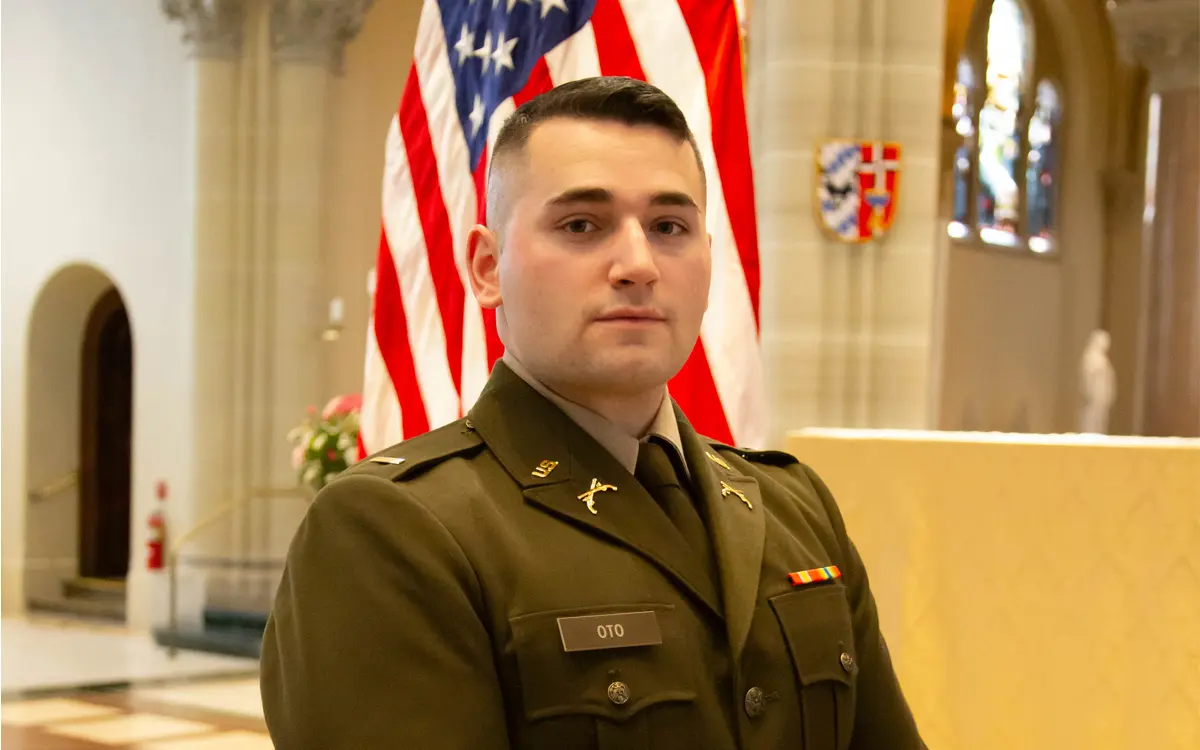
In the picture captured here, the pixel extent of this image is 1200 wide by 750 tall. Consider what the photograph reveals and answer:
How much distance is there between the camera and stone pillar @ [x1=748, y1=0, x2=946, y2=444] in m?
5.66

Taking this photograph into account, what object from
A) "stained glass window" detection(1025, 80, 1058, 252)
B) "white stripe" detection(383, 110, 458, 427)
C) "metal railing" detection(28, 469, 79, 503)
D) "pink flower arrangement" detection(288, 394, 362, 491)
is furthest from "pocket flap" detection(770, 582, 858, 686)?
"stained glass window" detection(1025, 80, 1058, 252)

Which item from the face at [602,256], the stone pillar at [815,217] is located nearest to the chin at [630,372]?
the face at [602,256]

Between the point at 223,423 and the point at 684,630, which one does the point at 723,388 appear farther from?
the point at 223,423

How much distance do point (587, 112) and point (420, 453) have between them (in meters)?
0.40

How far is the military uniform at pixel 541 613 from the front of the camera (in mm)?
1238

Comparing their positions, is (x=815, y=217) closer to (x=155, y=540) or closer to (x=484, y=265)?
(x=484, y=265)

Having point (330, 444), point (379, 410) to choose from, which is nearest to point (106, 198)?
point (330, 444)

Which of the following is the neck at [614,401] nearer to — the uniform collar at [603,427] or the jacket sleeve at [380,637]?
the uniform collar at [603,427]

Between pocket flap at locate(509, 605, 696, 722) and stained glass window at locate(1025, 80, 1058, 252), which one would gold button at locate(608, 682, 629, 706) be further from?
stained glass window at locate(1025, 80, 1058, 252)

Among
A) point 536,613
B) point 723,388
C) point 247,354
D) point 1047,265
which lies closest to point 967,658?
point 723,388

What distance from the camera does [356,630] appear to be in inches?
49.1

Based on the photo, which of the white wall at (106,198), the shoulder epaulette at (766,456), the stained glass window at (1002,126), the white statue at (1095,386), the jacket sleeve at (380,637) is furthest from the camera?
the stained glass window at (1002,126)

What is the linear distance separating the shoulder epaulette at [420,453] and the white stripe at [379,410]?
5.40 ft

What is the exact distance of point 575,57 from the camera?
3.03 meters
